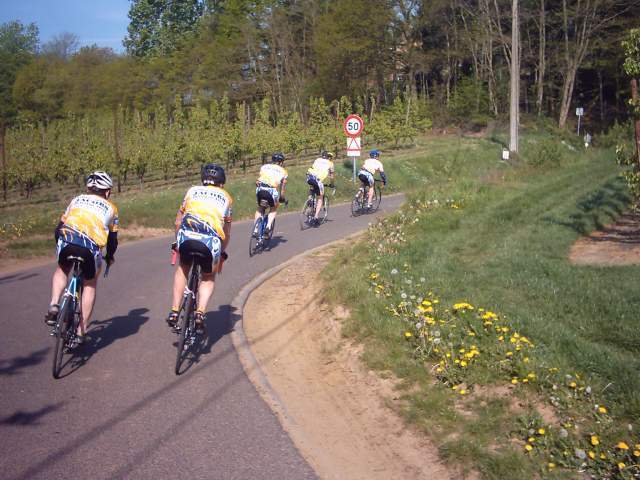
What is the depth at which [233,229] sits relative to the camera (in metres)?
17.9

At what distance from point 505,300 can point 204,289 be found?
329 centimetres

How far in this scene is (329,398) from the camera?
6.04 metres

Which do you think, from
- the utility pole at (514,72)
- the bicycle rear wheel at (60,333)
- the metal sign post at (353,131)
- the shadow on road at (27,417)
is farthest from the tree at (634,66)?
the utility pole at (514,72)

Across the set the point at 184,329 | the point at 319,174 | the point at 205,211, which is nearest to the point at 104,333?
the point at 184,329

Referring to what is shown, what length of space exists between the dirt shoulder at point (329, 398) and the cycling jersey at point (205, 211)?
153cm

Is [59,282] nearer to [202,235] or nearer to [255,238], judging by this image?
[202,235]

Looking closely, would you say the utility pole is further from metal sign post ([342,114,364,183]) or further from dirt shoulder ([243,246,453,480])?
dirt shoulder ([243,246,453,480])

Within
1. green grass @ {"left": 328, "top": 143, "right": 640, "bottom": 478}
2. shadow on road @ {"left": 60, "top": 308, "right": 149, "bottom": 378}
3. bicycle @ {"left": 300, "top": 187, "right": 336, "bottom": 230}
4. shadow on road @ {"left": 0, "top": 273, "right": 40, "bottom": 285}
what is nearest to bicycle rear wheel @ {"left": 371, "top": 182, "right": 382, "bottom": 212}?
bicycle @ {"left": 300, "top": 187, "right": 336, "bottom": 230}

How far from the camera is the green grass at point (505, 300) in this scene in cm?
484

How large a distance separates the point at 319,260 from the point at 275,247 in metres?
2.12

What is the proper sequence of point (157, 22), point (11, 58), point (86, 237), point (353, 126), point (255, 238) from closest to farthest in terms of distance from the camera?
point (86, 237)
point (255, 238)
point (353, 126)
point (11, 58)
point (157, 22)

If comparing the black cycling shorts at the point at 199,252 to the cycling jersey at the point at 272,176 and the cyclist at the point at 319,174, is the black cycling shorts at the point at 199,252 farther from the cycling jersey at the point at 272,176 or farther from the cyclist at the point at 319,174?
the cyclist at the point at 319,174

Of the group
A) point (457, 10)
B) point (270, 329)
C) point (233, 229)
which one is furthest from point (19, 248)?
point (457, 10)

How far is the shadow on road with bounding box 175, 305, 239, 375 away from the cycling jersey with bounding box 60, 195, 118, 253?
1477mm
